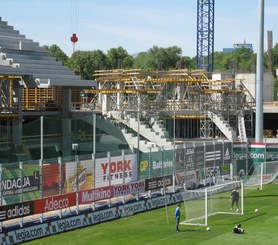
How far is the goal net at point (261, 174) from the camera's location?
48031 millimetres

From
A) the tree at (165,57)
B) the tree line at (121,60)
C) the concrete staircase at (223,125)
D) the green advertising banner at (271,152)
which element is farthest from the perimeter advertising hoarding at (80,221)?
the tree at (165,57)

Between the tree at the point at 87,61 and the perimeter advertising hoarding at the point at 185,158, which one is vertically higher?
the tree at the point at 87,61

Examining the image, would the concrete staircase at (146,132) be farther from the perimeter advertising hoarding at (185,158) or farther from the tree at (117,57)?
the tree at (117,57)

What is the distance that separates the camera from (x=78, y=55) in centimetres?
14812

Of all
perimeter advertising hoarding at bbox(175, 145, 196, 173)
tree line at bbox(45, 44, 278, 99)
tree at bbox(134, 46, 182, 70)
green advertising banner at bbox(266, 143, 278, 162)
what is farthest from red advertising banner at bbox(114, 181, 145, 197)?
tree at bbox(134, 46, 182, 70)

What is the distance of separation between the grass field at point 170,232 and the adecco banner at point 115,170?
2.26m

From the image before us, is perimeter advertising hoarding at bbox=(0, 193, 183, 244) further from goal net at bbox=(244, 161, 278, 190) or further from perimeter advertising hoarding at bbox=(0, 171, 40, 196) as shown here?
goal net at bbox=(244, 161, 278, 190)

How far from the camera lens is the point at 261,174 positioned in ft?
156

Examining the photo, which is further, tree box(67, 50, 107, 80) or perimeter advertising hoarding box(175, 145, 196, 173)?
tree box(67, 50, 107, 80)

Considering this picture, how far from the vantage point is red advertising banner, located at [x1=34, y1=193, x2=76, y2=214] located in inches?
1207

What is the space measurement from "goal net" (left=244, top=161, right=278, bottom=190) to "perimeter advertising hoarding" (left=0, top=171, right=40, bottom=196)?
69.8 ft

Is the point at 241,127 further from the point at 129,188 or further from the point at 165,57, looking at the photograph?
the point at 165,57

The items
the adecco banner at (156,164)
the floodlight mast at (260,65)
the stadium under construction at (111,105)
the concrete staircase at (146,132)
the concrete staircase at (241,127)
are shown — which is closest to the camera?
the adecco banner at (156,164)

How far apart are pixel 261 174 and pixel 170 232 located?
58.8 feet
